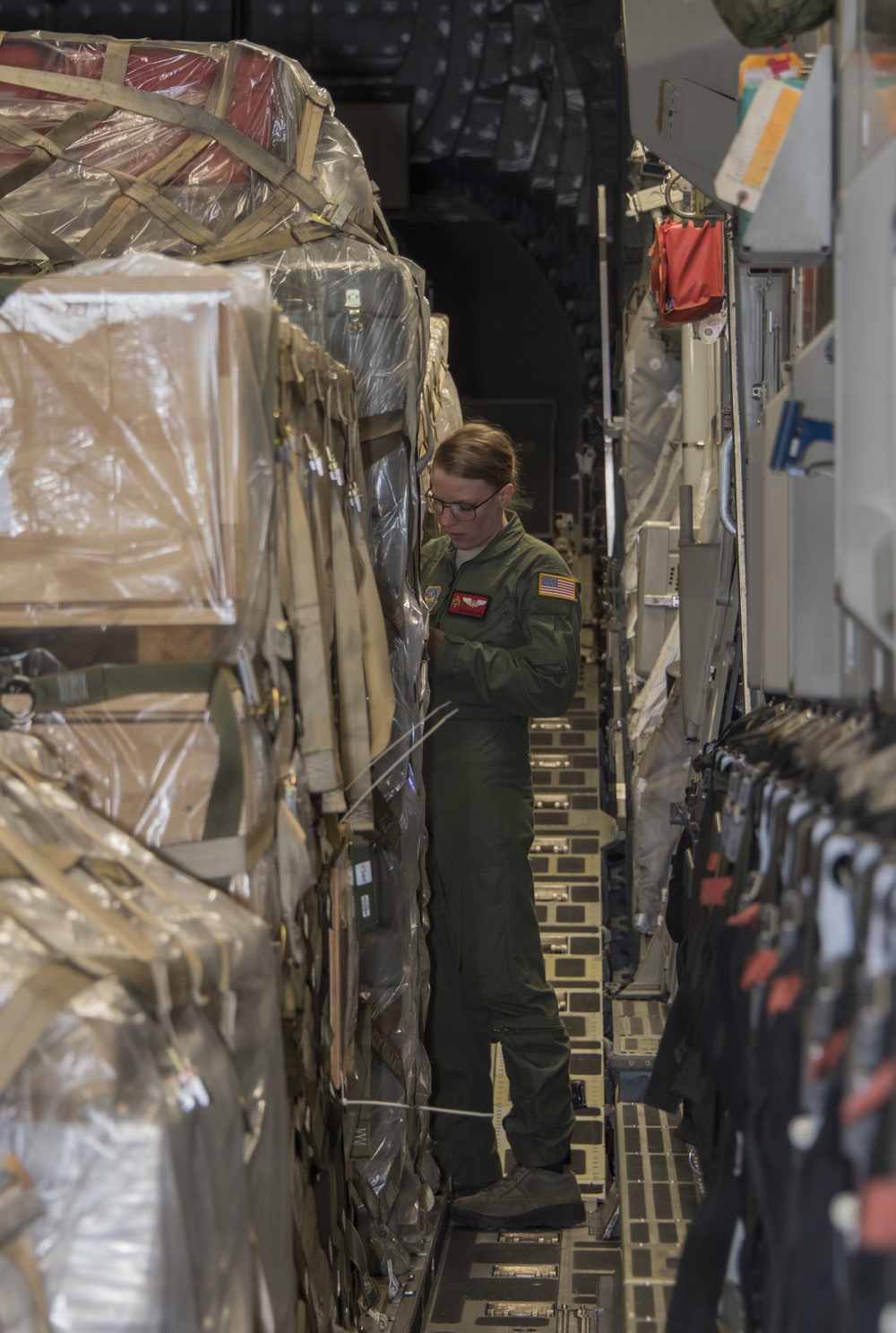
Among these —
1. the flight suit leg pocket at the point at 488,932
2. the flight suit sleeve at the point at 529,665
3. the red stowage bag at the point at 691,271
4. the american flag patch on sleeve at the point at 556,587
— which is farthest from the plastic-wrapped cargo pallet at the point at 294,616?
the red stowage bag at the point at 691,271

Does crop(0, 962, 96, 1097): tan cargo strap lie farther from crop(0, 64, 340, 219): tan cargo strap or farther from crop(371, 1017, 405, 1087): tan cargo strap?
crop(0, 64, 340, 219): tan cargo strap

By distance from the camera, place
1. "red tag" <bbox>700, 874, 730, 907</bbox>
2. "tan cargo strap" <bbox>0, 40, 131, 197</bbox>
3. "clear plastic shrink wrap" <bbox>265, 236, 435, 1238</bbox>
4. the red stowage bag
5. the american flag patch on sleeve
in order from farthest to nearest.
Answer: the red stowage bag
the american flag patch on sleeve
"tan cargo strap" <bbox>0, 40, 131, 197</bbox>
"clear plastic shrink wrap" <bbox>265, 236, 435, 1238</bbox>
"red tag" <bbox>700, 874, 730, 907</bbox>

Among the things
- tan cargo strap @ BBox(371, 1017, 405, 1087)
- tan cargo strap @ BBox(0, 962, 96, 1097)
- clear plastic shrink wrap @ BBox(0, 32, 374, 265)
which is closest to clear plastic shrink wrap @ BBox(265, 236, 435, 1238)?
tan cargo strap @ BBox(371, 1017, 405, 1087)

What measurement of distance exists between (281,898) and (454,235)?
23.8ft

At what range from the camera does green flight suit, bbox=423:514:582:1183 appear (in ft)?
12.5

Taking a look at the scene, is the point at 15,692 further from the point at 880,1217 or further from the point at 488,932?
the point at 488,932

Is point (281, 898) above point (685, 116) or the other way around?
the other way around

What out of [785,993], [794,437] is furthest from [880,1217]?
[794,437]

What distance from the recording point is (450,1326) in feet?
10.7

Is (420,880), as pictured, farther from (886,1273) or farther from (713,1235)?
(886,1273)

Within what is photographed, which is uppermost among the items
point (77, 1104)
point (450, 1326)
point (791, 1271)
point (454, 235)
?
point (454, 235)

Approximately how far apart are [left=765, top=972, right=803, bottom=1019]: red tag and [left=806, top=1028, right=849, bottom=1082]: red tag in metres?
0.13

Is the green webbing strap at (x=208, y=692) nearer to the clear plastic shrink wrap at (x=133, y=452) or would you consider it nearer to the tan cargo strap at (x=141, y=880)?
the clear plastic shrink wrap at (x=133, y=452)

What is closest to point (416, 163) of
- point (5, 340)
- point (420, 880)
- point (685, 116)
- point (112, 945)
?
point (685, 116)
